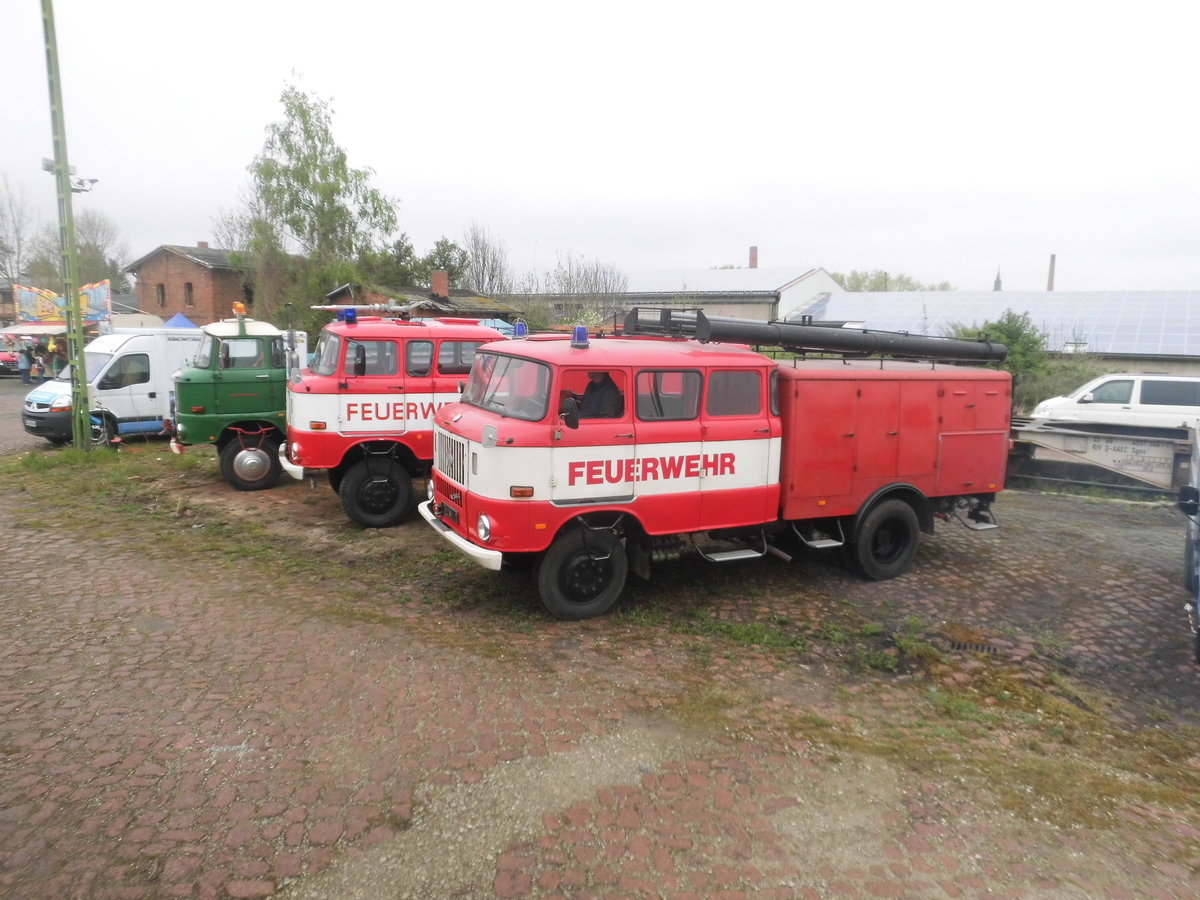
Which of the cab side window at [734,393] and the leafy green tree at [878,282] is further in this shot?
the leafy green tree at [878,282]

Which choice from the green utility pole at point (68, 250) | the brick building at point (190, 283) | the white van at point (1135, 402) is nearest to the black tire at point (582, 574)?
the white van at point (1135, 402)

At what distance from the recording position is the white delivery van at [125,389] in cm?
1481

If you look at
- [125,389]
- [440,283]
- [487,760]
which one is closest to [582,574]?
[487,760]

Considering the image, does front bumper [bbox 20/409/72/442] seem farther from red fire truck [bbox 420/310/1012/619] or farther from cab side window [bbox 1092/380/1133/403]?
cab side window [bbox 1092/380/1133/403]

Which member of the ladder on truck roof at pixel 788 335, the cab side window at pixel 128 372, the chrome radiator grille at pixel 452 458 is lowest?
the chrome radiator grille at pixel 452 458

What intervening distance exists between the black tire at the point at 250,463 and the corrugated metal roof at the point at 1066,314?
2072cm

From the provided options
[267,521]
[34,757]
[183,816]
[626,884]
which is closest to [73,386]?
[267,521]

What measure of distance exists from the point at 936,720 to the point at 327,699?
13.9 feet

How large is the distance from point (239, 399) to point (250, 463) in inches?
39.9

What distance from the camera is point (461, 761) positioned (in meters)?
4.47

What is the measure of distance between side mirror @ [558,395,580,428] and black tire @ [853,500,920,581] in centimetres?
341

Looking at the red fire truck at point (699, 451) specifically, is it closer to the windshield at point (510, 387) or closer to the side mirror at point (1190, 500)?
the windshield at point (510, 387)

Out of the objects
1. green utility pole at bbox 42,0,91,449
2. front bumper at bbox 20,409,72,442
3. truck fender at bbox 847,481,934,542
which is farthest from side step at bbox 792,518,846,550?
front bumper at bbox 20,409,72,442

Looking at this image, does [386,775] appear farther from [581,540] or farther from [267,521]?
[267,521]
